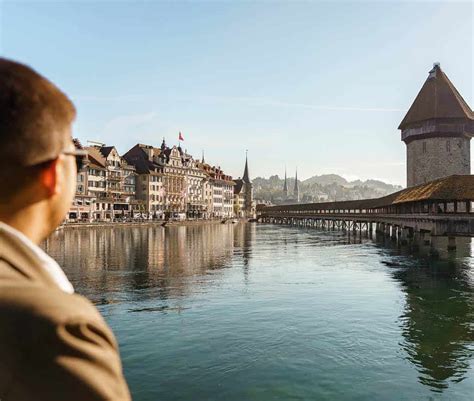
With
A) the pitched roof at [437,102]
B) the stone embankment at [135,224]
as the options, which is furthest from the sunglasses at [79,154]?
the pitched roof at [437,102]

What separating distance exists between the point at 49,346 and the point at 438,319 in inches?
750

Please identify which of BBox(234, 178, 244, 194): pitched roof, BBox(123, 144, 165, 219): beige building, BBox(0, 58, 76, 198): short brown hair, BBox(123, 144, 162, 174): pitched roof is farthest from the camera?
BBox(234, 178, 244, 194): pitched roof

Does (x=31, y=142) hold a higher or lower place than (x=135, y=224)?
higher

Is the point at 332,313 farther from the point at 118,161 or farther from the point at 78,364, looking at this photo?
the point at 118,161

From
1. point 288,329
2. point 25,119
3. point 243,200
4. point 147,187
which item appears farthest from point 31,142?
point 243,200

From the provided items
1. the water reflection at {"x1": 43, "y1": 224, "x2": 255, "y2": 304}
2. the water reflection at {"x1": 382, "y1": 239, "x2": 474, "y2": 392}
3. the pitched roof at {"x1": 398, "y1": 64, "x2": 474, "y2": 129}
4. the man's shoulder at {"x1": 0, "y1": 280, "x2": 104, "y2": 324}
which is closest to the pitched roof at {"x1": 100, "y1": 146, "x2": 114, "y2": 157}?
the water reflection at {"x1": 43, "y1": 224, "x2": 255, "y2": 304}

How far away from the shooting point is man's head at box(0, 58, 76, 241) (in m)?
1.15

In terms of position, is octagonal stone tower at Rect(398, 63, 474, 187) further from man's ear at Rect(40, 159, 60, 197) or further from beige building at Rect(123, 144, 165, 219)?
man's ear at Rect(40, 159, 60, 197)

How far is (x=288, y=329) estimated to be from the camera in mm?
15680

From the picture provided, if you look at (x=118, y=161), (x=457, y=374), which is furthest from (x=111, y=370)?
(x=118, y=161)

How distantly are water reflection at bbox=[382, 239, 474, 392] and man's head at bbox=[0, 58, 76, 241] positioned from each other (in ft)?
39.2

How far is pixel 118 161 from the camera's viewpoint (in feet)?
327

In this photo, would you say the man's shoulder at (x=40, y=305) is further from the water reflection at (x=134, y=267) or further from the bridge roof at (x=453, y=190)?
the bridge roof at (x=453, y=190)

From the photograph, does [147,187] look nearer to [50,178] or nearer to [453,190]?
[453,190]
